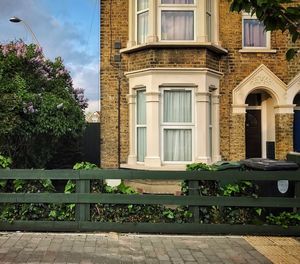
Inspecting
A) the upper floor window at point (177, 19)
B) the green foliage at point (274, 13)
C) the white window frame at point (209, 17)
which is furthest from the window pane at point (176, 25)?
the green foliage at point (274, 13)

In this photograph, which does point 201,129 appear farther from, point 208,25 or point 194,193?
point 194,193

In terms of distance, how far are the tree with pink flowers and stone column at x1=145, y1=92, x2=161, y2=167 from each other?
2284mm

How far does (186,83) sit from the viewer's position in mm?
13453

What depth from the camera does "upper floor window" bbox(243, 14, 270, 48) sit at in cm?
1462

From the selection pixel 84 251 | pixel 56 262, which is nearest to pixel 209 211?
pixel 84 251

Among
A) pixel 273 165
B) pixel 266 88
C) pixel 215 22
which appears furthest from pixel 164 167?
pixel 273 165

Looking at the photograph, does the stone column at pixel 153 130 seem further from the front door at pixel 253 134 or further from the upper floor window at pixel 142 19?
the front door at pixel 253 134

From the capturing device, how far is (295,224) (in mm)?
8469

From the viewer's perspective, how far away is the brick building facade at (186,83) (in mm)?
13438

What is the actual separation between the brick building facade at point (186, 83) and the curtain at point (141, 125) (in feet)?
0.10

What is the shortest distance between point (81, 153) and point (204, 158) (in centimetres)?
644

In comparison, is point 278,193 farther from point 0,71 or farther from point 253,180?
point 0,71

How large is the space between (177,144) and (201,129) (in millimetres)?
784

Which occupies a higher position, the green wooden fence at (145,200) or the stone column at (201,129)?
the stone column at (201,129)
